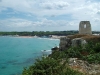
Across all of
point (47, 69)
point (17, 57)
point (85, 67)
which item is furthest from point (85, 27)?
point (47, 69)

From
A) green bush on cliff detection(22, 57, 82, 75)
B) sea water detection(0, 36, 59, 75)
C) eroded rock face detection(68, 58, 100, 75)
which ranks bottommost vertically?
sea water detection(0, 36, 59, 75)

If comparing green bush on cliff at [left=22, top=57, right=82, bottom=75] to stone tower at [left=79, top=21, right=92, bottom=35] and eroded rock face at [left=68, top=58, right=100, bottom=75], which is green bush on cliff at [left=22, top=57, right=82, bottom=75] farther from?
stone tower at [left=79, top=21, right=92, bottom=35]

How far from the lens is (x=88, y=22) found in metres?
35.3

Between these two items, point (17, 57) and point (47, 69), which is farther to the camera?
point (17, 57)

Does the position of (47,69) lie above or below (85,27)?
below

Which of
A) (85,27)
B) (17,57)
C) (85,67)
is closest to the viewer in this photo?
(85,67)

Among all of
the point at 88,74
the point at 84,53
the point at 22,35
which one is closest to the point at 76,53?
the point at 84,53

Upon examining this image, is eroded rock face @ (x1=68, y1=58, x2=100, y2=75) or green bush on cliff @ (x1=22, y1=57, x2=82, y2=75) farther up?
green bush on cliff @ (x1=22, y1=57, x2=82, y2=75)

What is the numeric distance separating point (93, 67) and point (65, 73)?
4825 millimetres

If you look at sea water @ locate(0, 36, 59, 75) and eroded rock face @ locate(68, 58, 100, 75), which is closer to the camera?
eroded rock face @ locate(68, 58, 100, 75)

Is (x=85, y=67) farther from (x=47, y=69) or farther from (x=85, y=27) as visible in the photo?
(x=85, y=27)

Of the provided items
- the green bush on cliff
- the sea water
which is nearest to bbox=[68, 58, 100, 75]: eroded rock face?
the green bush on cliff

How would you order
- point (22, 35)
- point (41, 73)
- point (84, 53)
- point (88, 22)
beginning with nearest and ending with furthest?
point (41, 73)
point (84, 53)
point (88, 22)
point (22, 35)

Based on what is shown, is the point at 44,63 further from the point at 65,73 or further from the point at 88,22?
the point at 88,22
